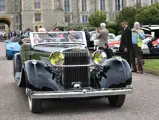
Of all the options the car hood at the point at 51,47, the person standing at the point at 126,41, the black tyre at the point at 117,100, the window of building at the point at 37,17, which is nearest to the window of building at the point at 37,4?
the window of building at the point at 37,17

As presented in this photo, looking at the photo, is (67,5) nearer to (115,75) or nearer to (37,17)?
(37,17)

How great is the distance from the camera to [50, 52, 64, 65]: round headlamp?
839 centimetres

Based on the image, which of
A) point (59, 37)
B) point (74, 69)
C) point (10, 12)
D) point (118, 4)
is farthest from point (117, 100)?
point (118, 4)

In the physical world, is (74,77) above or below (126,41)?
below

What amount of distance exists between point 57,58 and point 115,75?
1.30m

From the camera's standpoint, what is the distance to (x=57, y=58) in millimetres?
8453

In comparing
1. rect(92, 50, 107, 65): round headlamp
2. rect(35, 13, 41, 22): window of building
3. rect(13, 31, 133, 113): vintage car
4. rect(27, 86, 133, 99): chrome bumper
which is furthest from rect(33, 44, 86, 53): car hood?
rect(35, 13, 41, 22): window of building

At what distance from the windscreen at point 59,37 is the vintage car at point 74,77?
77cm

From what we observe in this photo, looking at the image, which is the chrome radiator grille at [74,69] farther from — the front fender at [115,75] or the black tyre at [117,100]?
the black tyre at [117,100]

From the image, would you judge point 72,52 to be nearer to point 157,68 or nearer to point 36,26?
point 157,68

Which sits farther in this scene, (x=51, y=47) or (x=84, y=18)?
(x=84, y=18)

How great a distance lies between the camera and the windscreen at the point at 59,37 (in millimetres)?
10141

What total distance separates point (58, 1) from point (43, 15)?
16.2 feet

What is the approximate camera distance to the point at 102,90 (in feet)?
26.5
